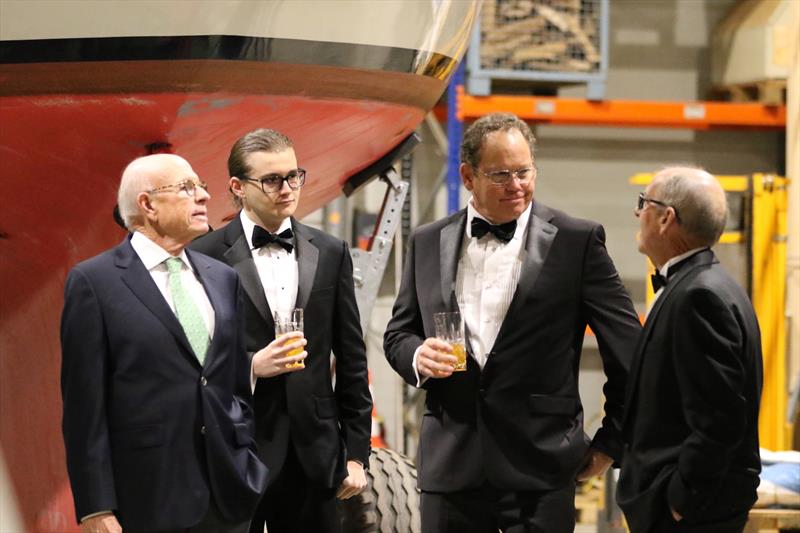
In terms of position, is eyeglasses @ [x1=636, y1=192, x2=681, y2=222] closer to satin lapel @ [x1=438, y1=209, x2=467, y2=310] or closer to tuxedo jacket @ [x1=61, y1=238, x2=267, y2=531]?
satin lapel @ [x1=438, y1=209, x2=467, y2=310]

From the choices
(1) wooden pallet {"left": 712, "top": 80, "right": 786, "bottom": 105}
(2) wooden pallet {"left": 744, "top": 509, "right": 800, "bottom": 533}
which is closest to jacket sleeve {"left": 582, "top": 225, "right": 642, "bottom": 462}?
(2) wooden pallet {"left": 744, "top": 509, "right": 800, "bottom": 533}

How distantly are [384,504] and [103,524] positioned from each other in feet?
5.93

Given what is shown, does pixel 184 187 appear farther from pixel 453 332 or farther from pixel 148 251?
pixel 453 332

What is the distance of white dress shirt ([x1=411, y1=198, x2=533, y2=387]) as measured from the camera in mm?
2955

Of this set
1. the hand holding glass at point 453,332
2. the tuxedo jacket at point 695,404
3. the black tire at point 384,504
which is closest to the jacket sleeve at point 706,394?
the tuxedo jacket at point 695,404

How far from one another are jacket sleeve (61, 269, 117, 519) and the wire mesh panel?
563 cm

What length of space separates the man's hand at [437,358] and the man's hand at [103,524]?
2.41ft

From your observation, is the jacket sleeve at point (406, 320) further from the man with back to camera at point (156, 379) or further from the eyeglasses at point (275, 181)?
the man with back to camera at point (156, 379)

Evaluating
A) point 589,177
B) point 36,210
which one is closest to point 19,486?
point 36,210

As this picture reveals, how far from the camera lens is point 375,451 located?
14.9ft

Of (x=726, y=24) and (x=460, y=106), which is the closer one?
(x=460, y=106)

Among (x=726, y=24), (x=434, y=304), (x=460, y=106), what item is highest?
(x=726, y=24)

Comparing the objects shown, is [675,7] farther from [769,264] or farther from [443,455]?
[443,455]

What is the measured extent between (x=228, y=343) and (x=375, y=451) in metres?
1.89
